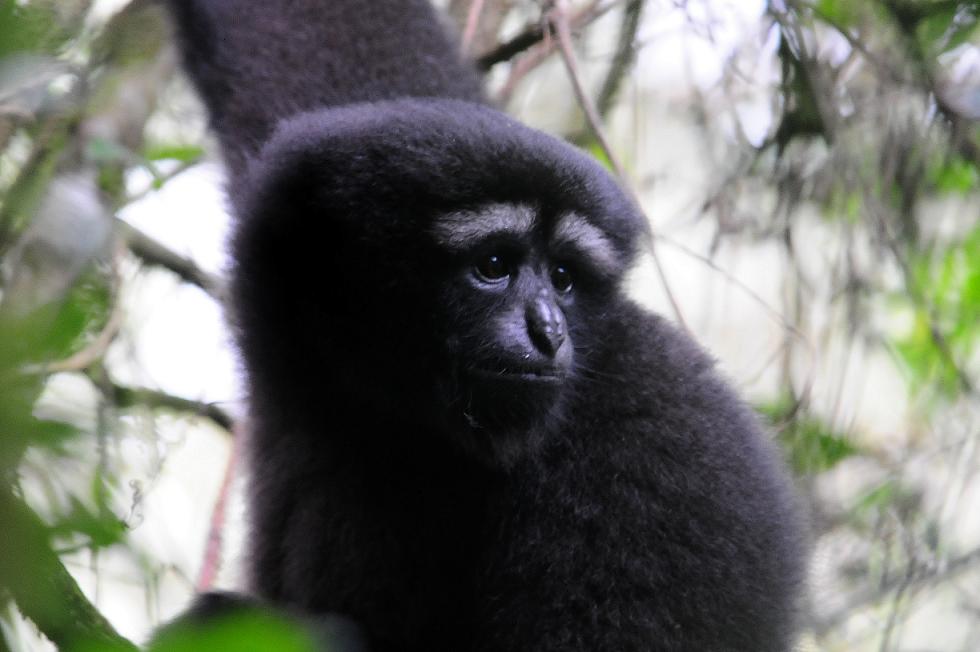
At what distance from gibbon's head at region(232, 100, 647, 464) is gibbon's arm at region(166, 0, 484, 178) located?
0.57 m

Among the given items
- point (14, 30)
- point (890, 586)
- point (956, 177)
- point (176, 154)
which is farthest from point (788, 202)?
point (14, 30)

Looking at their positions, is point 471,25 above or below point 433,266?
above

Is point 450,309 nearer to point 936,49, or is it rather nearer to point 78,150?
point 78,150

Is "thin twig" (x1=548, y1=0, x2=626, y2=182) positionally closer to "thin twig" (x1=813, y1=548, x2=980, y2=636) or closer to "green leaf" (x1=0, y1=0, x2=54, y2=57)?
"thin twig" (x1=813, y1=548, x2=980, y2=636)

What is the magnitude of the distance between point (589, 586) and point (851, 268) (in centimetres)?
174

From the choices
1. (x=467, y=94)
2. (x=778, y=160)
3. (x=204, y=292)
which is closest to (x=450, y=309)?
(x=467, y=94)

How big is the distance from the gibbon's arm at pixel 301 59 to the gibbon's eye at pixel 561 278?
1.10 meters

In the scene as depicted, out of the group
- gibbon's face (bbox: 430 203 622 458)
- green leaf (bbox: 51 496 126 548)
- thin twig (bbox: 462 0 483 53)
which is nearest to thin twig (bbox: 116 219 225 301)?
thin twig (bbox: 462 0 483 53)

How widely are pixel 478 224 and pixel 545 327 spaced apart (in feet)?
1.15

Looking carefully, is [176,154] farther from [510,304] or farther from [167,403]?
[510,304]

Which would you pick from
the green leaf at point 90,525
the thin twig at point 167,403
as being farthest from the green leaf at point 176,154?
the green leaf at point 90,525

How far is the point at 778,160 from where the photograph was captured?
4426 mm

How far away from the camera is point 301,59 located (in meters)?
4.15

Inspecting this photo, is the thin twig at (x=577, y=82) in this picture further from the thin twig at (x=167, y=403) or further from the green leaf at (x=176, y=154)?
the thin twig at (x=167, y=403)
